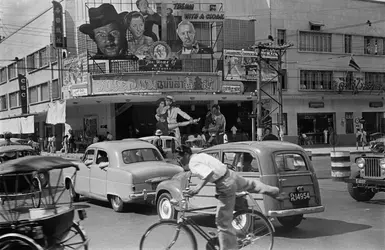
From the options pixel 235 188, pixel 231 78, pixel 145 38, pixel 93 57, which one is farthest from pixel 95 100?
pixel 235 188

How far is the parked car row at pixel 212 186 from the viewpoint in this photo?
7699 millimetres

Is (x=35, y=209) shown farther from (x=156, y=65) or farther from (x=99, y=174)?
(x=156, y=65)

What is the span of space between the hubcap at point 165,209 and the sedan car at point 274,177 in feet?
0.33

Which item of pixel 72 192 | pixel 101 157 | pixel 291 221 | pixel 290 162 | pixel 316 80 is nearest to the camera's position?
pixel 72 192

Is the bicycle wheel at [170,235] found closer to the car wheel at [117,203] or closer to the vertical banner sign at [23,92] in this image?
the car wheel at [117,203]

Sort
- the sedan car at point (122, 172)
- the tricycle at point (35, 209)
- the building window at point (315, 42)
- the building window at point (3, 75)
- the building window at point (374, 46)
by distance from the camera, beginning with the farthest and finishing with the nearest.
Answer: the building window at point (3, 75)
the building window at point (374, 46)
the building window at point (315, 42)
the sedan car at point (122, 172)
the tricycle at point (35, 209)

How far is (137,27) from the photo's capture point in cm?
3219

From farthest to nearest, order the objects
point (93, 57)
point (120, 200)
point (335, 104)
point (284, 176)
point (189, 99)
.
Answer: point (335, 104), point (189, 99), point (93, 57), point (120, 200), point (284, 176)

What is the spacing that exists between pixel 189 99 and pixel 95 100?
6891 mm

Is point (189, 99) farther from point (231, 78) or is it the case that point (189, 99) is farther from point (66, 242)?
point (66, 242)

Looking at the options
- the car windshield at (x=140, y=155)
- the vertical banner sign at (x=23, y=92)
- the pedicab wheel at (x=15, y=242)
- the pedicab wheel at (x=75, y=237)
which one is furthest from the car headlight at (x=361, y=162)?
the vertical banner sign at (x=23, y=92)

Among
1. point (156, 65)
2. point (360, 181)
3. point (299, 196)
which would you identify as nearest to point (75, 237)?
Result: point (299, 196)

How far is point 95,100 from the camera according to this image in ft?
106

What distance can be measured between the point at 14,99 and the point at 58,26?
19545 mm
